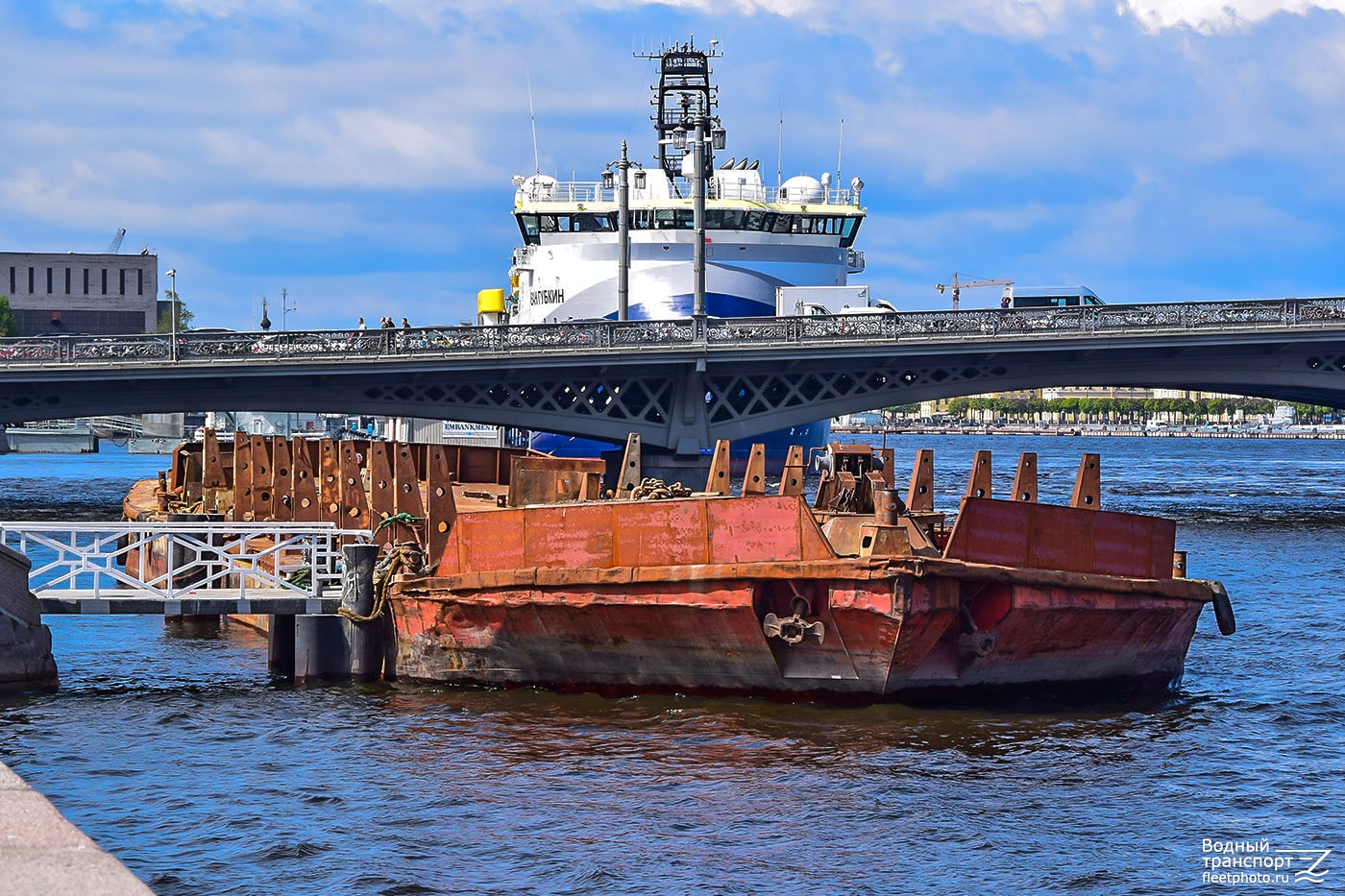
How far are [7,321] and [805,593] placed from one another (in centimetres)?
12406

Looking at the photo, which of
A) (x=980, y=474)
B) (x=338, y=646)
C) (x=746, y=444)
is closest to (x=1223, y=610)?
(x=980, y=474)

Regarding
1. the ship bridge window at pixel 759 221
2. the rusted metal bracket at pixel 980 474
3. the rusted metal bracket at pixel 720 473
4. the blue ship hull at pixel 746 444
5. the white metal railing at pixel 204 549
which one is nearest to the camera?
the rusted metal bracket at pixel 980 474

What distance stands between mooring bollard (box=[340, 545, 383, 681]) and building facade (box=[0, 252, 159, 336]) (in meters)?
113

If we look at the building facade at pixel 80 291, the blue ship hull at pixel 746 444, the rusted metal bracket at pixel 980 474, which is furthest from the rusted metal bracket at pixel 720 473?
the building facade at pixel 80 291

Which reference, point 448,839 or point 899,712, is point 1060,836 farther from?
point 448,839

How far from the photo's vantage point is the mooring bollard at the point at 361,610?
19359 mm

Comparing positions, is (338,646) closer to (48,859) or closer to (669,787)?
(669,787)

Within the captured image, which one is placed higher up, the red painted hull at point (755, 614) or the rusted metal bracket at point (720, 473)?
the rusted metal bracket at point (720, 473)

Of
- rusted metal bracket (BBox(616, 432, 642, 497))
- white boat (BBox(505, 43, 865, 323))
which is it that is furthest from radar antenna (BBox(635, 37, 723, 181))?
rusted metal bracket (BBox(616, 432, 642, 497))

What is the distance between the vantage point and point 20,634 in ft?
60.9

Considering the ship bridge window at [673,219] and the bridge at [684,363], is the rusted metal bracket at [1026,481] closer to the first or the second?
the bridge at [684,363]

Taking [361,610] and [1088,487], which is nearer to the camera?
[1088,487]

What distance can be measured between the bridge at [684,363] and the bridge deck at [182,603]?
32.5 m

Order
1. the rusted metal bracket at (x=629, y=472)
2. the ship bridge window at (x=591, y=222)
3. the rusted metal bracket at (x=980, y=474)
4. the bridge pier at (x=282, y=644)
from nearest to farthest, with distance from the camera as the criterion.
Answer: the rusted metal bracket at (x=980, y=474)
the rusted metal bracket at (x=629, y=472)
the bridge pier at (x=282, y=644)
the ship bridge window at (x=591, y=222)
